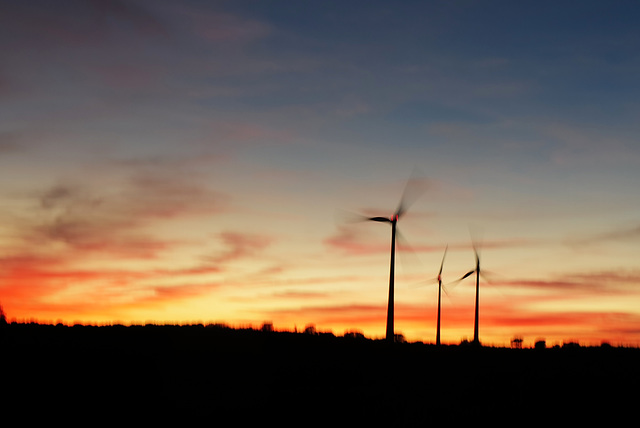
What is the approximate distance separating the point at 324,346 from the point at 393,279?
13753 millimetres

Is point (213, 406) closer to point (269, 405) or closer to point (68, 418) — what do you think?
point (269, 405)

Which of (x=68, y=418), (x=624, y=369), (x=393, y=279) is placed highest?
(x=393, y=279)

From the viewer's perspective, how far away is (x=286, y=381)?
45.9 meters

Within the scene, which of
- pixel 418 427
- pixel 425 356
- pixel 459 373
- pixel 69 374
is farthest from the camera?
pixel 425 356

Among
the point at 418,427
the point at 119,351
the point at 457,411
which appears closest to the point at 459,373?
the point at 457,411

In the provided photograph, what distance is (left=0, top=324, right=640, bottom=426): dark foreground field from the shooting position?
3888 centimetres

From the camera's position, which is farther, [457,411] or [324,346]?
[324,346]

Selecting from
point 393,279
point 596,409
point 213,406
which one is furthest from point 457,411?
point 393,279

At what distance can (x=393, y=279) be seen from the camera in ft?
225

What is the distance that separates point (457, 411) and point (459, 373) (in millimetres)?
9741

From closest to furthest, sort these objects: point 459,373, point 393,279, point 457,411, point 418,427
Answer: point 418,427
point 457,411
point 459,373
point 393,279

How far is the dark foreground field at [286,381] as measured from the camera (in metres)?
38.9

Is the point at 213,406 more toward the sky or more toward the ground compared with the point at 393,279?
more toward the ground

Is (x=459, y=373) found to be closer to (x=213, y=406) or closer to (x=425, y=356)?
(x=425, y=356)
